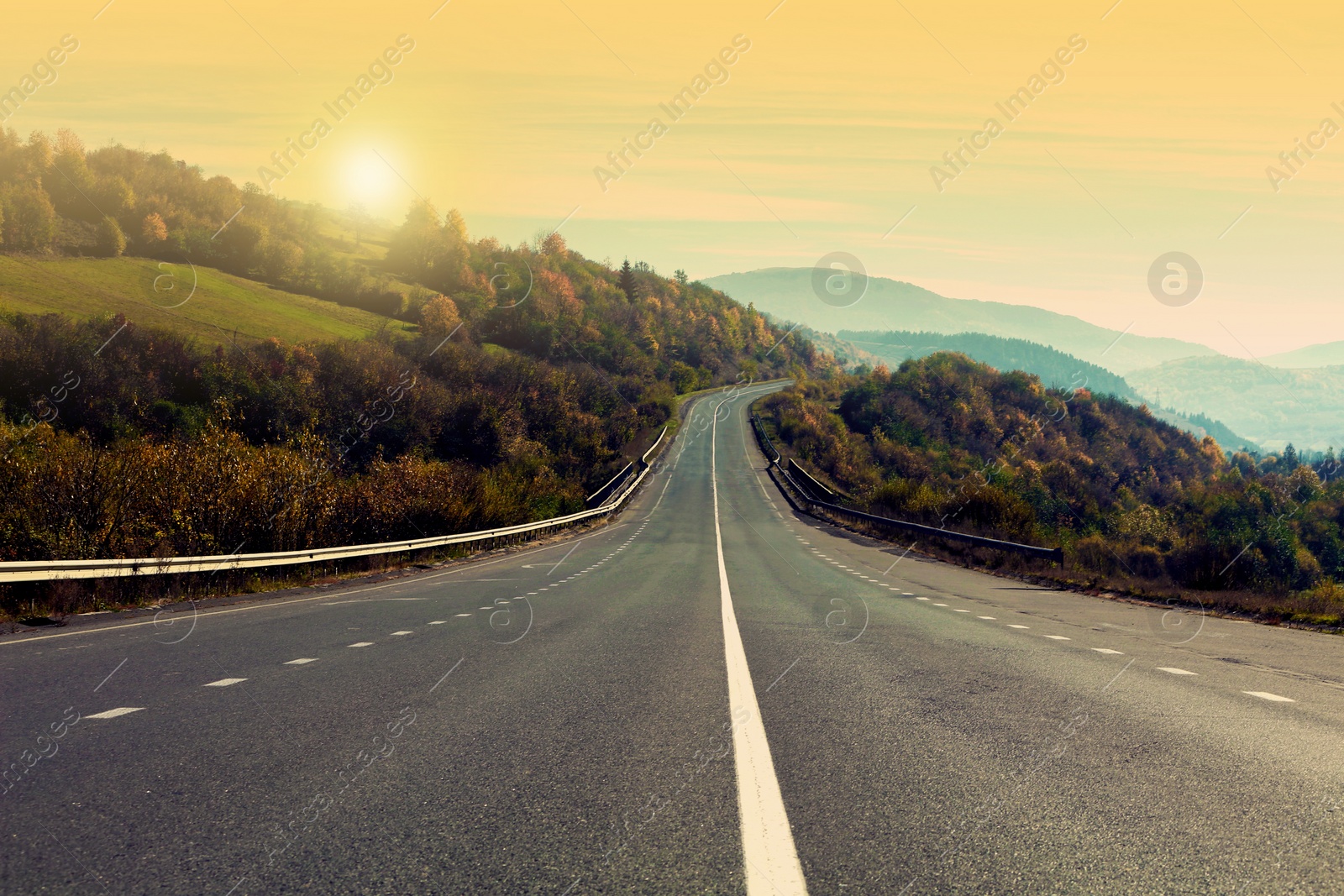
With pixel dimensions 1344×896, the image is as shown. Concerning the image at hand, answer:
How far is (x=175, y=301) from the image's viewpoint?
87.4 meters

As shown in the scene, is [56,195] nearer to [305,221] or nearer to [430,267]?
[305,221]

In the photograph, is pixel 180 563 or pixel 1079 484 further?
pixel 1079 484

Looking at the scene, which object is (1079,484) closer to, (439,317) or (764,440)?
(764,440)

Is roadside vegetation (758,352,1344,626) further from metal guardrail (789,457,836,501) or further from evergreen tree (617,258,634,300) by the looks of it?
evergreen tree (617,258,634,300)

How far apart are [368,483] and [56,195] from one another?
9969 centimetres

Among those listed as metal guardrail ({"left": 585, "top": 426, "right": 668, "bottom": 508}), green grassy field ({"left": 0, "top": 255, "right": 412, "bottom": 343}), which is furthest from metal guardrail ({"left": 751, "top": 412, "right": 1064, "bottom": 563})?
green grassy field ({"left": 0, "top": 255, "right": 412, "bottom": 343})

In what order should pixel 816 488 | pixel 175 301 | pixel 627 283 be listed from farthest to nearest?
pixel 627 283 → pixel 175 301 → pixel 816 488

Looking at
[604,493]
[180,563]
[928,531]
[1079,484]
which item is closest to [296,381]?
[604,493]

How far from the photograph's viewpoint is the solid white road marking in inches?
118

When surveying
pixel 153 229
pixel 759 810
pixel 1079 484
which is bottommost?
pixel 1079 484

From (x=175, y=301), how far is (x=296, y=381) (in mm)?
32828

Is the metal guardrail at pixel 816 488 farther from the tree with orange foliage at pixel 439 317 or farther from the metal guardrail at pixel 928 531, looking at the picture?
the tree with orange foliage at pixel 439 317

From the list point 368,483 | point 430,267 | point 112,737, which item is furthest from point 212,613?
point 430,267

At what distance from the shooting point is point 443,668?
720 cm
